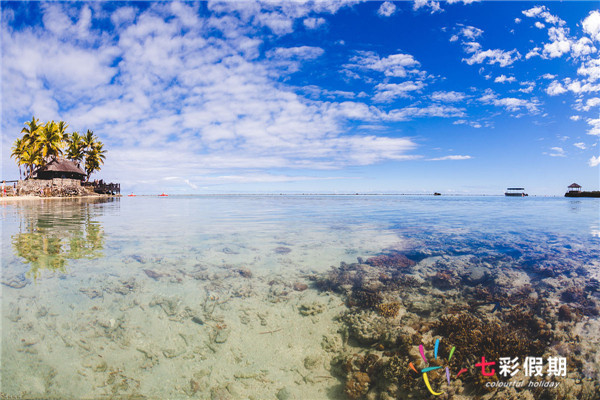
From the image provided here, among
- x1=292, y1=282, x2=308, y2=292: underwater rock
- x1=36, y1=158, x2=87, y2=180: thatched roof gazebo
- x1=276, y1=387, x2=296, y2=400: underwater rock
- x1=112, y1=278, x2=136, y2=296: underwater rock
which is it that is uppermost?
x1=36, y1=158, x2=87, y2=180: thatched roof gazebo

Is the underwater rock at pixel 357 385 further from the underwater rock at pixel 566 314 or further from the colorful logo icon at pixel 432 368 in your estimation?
the underwater rock at pixel 566 314

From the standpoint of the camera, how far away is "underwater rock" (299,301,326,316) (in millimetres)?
5453

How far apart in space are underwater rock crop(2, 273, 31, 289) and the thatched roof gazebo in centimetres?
6696

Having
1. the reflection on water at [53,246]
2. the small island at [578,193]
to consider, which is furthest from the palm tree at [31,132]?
the small island at [578,193]

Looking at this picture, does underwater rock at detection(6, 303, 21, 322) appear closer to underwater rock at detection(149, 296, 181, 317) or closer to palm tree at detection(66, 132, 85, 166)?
underwater rock at detection(149, 296, 181, 317)

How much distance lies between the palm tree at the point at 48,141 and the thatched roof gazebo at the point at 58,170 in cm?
160

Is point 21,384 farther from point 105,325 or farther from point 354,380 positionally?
point 354,380

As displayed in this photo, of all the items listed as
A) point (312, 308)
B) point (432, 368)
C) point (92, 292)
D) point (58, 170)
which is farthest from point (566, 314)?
point (58, 170)

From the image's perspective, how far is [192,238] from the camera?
12.5 metres

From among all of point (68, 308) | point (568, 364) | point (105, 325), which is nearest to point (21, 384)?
point (105, 325)

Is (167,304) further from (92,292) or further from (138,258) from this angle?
(138,258)

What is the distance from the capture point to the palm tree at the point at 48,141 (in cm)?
5225

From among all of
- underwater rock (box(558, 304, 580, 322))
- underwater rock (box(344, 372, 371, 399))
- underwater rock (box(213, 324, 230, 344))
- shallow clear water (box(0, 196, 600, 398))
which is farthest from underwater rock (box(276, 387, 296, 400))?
underwater rock (box(558, 304, 580, 322))

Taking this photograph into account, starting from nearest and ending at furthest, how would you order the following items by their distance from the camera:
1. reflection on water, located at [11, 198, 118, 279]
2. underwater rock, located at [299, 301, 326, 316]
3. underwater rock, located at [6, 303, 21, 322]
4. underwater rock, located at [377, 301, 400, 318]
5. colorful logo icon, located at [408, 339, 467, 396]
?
colorful logo icon, located at [408, 339, 467, 396] < underwater rock, located at [6, 303, 21, 322] < underwater rock, located at [377, 301, 400, 318] < underwater rock, located at [299, 301, 326, 316] < reflection on water, located at [11, 198, 118, 279]
